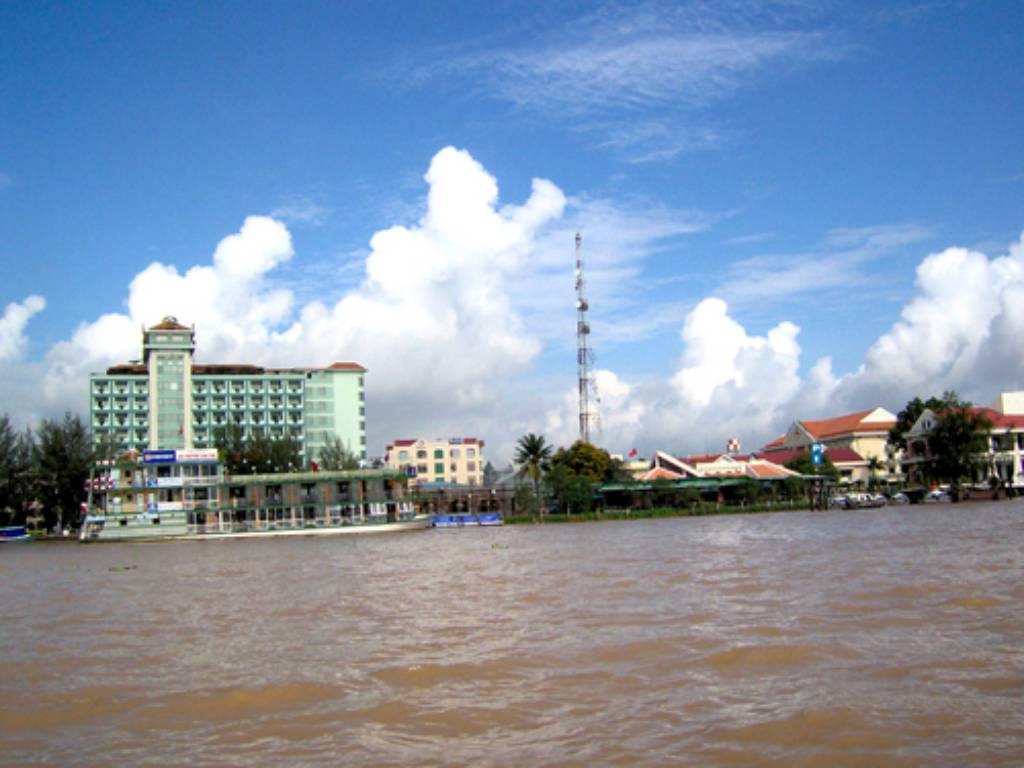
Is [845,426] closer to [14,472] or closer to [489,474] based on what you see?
[489,474]

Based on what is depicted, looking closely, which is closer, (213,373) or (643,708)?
(643,708)

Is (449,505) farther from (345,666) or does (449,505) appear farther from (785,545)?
(345,666)

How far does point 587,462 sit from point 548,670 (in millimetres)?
70249

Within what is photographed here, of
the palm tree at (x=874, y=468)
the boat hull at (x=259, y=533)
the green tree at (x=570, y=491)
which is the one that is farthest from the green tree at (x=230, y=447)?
the palm tree at (x=874, y=468)

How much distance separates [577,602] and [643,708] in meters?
8.70

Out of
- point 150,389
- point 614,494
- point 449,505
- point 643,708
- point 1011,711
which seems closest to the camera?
point 1011,711

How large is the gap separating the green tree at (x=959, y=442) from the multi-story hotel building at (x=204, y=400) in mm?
55600

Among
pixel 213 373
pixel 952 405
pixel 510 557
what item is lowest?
pixel 510 557

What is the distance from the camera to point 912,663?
432 inches

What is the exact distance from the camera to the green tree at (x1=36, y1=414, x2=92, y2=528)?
74.0m

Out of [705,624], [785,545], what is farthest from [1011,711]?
[785,545]

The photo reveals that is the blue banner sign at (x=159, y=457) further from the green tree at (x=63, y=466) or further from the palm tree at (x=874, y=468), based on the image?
the palm tree at (x=874, y=468)

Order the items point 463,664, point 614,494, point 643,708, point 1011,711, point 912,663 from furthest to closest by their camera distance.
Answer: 1. point 614,494
2. point 463,664
3. point 912,663
4. point 643,708
5. point 1011,711

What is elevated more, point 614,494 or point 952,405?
point 952,405
